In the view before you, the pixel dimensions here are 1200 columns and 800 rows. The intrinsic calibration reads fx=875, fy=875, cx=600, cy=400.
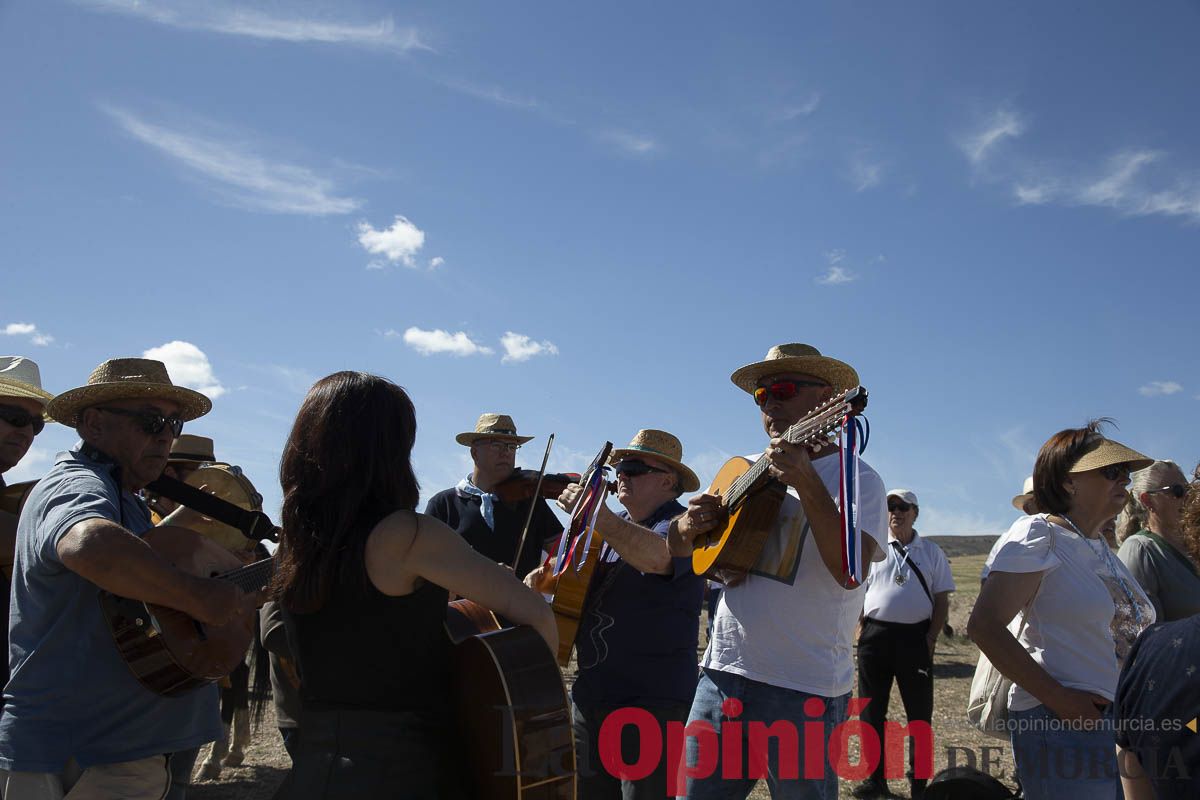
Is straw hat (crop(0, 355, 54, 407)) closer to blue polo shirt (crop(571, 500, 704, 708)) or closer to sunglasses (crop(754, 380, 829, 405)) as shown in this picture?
blue polo shirt (crop(571, 500, 704, 708))

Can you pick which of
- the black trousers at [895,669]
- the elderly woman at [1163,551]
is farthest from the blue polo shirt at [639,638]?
the black trousers at [895,669]

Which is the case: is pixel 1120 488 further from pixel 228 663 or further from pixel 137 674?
pixel 137 674

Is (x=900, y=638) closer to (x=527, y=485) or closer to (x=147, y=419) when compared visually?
(x=527, y=485)

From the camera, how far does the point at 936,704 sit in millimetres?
10688

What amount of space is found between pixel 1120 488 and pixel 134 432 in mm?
4097

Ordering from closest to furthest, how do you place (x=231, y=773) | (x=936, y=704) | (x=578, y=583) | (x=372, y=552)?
(x=372, y=552)
(x=578, y=583)
(x=231, y=773)
(x=936, y=704)

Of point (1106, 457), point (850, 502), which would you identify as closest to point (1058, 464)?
point (1106, 457)

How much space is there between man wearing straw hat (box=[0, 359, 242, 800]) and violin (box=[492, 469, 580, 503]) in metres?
3.58

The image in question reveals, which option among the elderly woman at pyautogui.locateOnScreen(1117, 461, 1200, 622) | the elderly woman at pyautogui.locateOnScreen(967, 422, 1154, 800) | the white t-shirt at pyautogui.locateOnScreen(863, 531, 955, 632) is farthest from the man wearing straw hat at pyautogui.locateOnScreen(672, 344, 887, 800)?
the white t-shirt at pyautogui.locateOnScreen(863, 531, 955, 632)

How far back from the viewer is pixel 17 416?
4.17m

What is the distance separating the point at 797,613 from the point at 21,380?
3.86 metres

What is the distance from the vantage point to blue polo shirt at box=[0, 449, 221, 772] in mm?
2920

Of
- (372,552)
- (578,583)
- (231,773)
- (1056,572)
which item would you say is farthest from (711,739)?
(231,773)

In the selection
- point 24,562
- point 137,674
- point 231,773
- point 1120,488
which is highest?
point 1120,488
